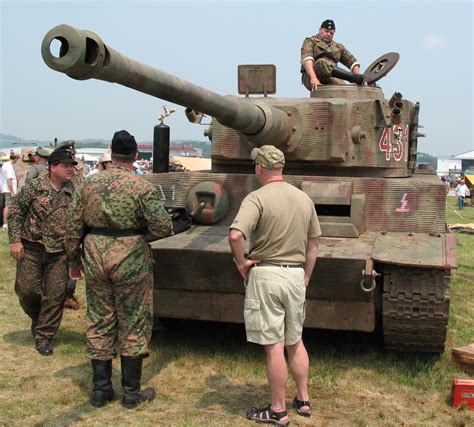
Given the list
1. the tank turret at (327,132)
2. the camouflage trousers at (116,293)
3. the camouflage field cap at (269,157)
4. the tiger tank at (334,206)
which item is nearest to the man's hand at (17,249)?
the tiger tank at (334,206)

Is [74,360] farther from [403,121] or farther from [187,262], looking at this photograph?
[403,121]

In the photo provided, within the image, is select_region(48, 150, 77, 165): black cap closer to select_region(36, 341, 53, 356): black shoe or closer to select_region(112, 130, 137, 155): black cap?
select_region(112, 130, 137, 155): black cap

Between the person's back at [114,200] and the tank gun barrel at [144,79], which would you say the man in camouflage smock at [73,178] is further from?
the tank gun barrel at [144,79]

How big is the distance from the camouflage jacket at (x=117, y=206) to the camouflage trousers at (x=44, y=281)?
1429 millimetres

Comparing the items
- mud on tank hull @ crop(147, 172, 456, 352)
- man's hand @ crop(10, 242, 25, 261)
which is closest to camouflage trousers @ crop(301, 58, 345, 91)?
mud on tank hull @ crop(147, 172, 456, 352)

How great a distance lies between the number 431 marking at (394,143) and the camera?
7.22 metres

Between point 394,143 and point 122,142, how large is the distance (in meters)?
3.27

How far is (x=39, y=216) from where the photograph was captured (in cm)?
650

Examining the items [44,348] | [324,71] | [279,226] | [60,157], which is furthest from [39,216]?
[324,71]

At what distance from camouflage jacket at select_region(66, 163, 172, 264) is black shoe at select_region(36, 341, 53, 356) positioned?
1785 millimetres

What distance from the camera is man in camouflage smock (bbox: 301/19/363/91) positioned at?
27.2ft

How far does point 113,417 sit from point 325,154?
3284 mm

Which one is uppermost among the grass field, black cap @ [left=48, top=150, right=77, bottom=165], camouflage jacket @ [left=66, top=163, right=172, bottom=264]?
black cap @ [left=48, top=150, right=77, bottom=165]

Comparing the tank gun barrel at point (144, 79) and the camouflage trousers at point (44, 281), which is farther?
the camouflage trousers at point (44, 281)
